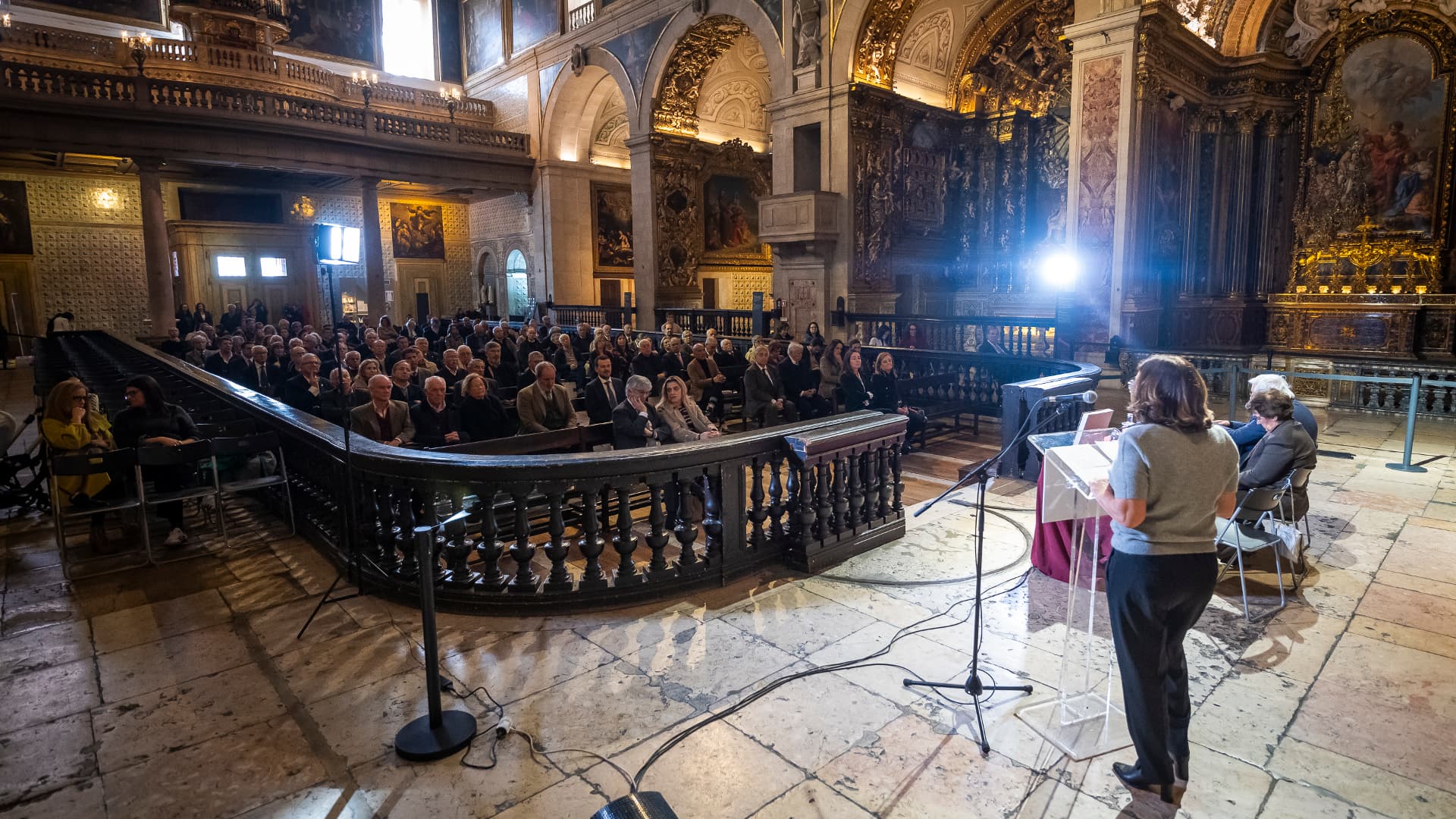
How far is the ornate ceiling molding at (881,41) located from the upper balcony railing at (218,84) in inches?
464

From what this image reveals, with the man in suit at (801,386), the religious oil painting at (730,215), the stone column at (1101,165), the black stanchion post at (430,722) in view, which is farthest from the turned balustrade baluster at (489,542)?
the religious oil painting at (730,215)

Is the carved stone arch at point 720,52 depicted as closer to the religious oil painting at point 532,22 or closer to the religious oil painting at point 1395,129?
the religious oil painting at point 532,22

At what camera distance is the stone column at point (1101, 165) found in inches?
459

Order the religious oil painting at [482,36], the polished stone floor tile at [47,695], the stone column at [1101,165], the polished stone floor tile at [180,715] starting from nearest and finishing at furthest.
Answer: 1. the polished stone floor tile at [180,715]
2. the polished stone floor tile at [47,695]
3. the stone column at [1101,165]
4. the religious oil painting at [482,36]

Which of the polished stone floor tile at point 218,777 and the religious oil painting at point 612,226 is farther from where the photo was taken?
the religious oil painting at point 612,226

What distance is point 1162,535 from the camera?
2.53 m

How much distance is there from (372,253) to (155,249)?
461 centimetres

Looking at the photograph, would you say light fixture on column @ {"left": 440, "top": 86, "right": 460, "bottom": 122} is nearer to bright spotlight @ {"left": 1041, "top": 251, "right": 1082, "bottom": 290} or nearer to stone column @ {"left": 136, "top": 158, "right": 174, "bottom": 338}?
stone column @ {"left": 136, "top": 158, "right": 174, "bottom": 338}

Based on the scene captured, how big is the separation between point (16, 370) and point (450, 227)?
12.7 metres

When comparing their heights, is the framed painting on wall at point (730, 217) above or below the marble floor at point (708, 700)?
above

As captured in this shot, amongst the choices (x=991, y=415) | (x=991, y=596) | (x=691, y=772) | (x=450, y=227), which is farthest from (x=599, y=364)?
(x=450, y=227)

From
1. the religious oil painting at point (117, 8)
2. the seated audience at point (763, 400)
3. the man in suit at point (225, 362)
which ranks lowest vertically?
the seated audience at point (763, 400)

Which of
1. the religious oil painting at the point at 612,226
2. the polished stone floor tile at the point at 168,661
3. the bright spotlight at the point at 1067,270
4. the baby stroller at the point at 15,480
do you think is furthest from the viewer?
the religious oil painting at the point at 612,226

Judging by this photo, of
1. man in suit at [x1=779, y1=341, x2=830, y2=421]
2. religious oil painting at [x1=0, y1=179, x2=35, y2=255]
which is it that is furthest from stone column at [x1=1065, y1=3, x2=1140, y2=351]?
religious oil painting at [x1=0, y1=179, x2=35, y2=255]
